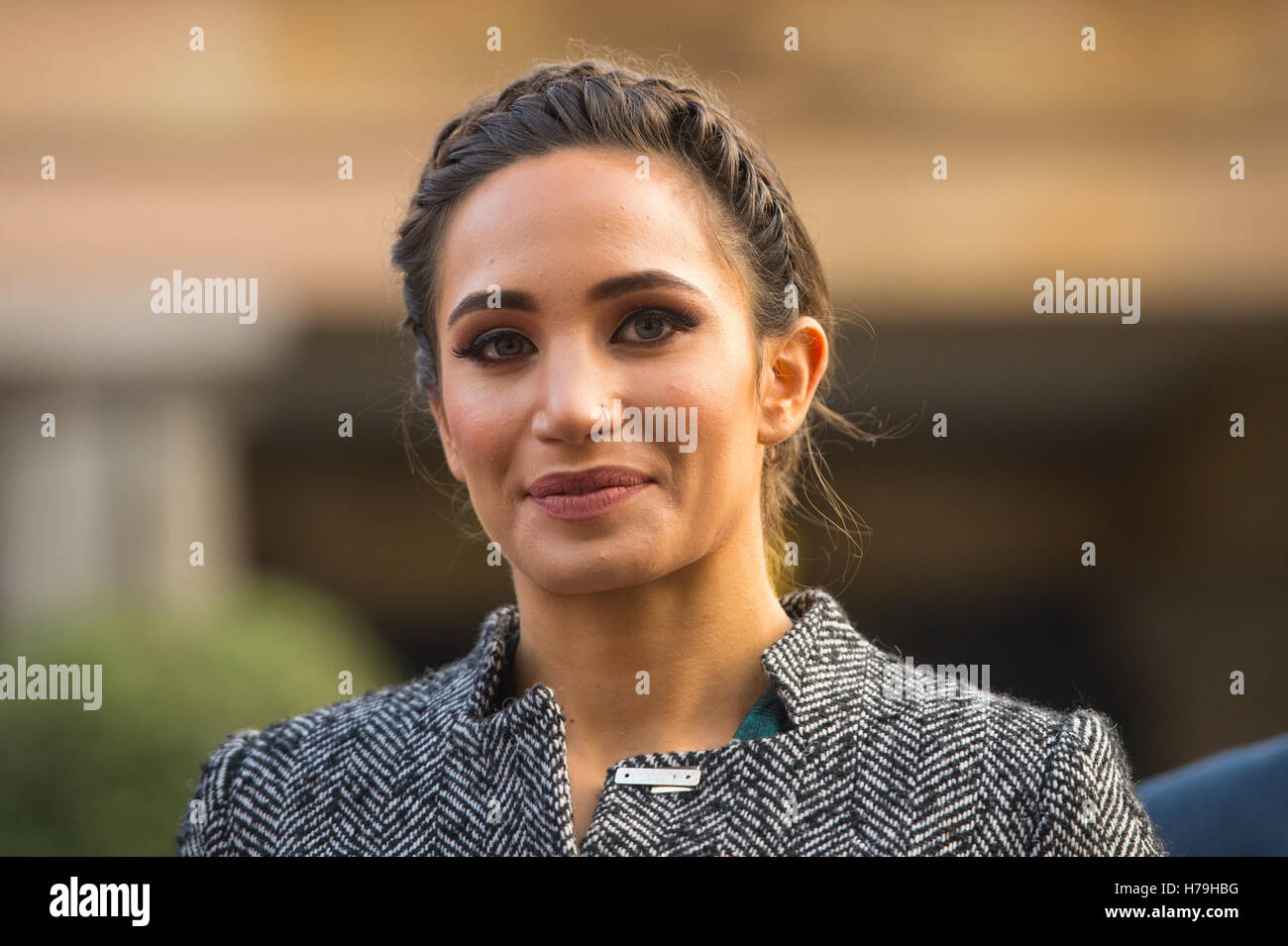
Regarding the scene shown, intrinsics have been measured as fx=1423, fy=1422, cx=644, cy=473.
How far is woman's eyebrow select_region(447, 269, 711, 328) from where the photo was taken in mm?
2018

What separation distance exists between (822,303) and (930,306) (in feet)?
22.0

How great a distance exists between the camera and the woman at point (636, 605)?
2.02 meters

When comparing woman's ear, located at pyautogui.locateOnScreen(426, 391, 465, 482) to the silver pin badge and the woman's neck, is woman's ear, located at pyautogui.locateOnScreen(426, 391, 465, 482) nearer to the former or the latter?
the woman's neck

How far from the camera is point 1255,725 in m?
8.63

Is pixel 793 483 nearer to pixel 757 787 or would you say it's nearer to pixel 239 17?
pixel 757 787

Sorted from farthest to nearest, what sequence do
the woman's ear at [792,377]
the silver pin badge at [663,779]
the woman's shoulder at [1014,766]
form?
the woman's ear at [792,377]
the silver pin badge at [663,779]
the woman's shoulder at [1014,766]

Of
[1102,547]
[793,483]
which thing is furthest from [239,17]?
[793,483]

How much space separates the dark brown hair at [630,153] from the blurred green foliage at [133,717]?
2.28 metres

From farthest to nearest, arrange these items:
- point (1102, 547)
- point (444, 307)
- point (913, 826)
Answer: point (1102, 547) < point (444, 307) < point (913, 826)

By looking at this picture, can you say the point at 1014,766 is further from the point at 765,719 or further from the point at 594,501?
the point at 594,501

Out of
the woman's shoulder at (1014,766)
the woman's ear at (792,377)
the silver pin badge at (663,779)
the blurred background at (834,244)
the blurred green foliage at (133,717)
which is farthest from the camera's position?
the blurred background at (834,244)

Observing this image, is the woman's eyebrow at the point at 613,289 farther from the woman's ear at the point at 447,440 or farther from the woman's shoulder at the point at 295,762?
the woman's shoulder at the point at 295,762

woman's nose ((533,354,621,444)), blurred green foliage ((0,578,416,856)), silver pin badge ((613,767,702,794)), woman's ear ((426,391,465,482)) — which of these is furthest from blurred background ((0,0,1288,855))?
woman's nose ((533,354,621,444))

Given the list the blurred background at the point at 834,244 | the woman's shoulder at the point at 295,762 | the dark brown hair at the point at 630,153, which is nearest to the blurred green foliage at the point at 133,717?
the woman's shoulder at the point at 295,762
